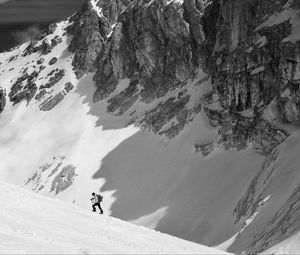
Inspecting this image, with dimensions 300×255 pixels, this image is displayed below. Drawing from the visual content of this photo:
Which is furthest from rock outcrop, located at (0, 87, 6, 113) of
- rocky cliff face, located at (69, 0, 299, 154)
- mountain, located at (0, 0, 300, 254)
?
rocky cliff face, located at (69, 0, 299, 154)

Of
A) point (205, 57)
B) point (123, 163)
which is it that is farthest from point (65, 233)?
point (205, 57)

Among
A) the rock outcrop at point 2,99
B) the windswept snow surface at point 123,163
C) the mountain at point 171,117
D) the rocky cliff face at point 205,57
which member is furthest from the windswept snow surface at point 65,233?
the rock outcrop at point 2,99

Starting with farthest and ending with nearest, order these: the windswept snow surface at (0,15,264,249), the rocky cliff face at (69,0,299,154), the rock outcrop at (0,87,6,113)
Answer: the rock outcrop at (0,87,6,113) → the rocky cliff face at (69,0,299,154) → the windswept snow surface at (0,15,264,249)

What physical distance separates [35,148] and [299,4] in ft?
224

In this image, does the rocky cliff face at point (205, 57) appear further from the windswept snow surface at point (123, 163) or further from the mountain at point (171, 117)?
the windswept snow surface at point (123, 163)

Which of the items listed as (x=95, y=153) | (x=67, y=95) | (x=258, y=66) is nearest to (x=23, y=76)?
(x=67, y=95)

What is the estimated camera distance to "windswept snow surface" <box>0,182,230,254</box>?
62.0ft

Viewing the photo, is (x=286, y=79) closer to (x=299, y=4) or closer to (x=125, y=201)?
(x=299, y=4)

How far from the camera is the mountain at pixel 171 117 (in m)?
58.1

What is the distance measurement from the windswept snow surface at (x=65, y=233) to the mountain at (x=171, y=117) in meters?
8.57

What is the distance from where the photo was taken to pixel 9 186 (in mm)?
30766

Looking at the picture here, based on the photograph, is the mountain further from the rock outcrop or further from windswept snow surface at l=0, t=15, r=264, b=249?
the rock outcrop

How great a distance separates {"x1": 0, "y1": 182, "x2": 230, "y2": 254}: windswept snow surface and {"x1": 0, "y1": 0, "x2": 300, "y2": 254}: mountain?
857cm

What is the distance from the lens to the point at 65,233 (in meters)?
21.8
